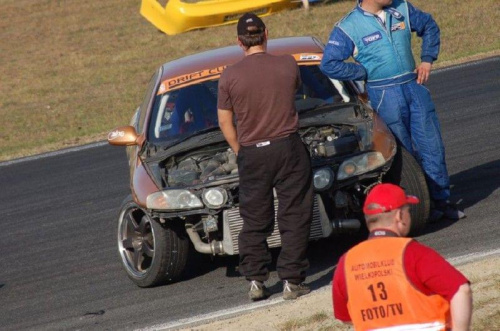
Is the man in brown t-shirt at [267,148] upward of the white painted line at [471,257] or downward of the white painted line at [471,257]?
upward

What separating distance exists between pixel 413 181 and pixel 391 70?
0.92 meters

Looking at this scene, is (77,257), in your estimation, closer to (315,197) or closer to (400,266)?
(315,197)

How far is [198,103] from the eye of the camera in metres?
9.08

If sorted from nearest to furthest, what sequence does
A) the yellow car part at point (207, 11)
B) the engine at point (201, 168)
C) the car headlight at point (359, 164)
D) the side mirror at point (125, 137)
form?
the car headlight at point (359, 164), the engine at point (201, 168), the side mirror at point (125, 137), the yellow car part at point (207, 11)

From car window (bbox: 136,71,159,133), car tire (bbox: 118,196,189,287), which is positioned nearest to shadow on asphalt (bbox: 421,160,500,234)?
car tire (bbox: 118,196,189,287)

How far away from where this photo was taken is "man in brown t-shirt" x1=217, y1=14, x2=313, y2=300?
7070mm

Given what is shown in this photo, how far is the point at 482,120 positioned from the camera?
13.1 meters

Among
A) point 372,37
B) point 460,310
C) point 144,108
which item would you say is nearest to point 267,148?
point 372,37

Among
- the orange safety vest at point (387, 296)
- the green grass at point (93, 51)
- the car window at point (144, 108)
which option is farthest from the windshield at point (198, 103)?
the green grass at point (93, 51)

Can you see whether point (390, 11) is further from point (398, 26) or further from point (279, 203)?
point (279, 203)

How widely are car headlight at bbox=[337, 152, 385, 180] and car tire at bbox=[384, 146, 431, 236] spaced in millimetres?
403

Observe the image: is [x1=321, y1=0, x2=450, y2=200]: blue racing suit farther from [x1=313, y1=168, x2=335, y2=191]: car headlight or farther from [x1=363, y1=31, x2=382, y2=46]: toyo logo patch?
[x1=313, y1=168, x2=335, y2=191]: car headlight

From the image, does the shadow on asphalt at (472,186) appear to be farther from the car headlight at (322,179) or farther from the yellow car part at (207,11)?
the yellow car part at (207,11)

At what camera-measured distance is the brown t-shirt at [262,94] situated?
7062 millimetres
